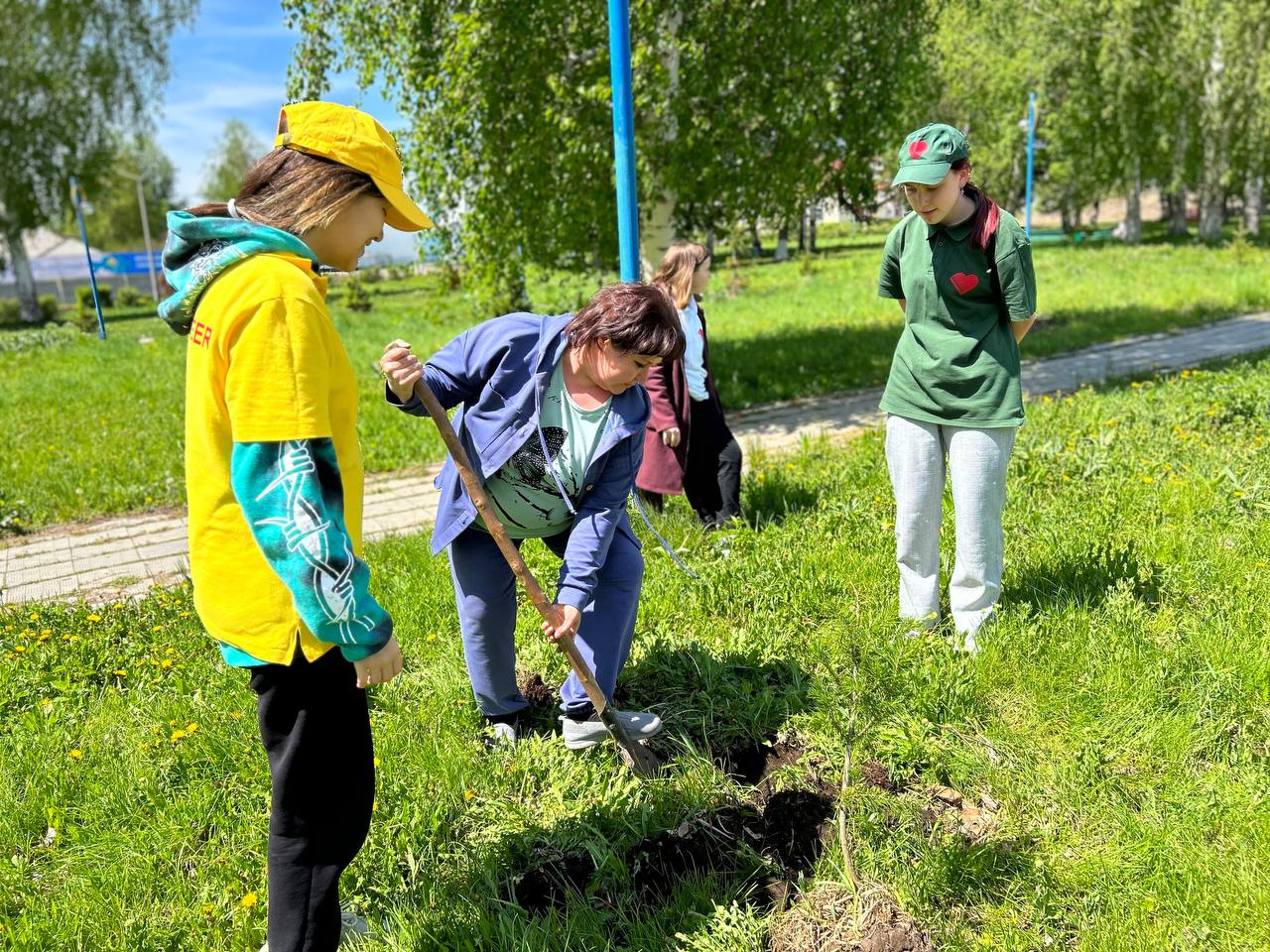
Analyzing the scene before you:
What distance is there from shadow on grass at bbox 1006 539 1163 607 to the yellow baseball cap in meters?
3.14

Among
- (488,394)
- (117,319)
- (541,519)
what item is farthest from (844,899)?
(117,319)

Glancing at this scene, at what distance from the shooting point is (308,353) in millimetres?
1782

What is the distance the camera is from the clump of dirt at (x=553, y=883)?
2643mm

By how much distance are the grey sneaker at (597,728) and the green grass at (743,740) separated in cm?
8

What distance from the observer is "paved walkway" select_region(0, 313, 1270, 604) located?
546 cm

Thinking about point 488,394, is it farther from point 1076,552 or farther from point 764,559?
point 1076,552

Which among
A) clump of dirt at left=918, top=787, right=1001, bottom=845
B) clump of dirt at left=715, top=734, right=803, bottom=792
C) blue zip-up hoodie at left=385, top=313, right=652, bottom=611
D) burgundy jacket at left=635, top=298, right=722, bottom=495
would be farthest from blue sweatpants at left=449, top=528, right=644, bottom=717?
burgundy jacket at left=635, top=298, right=722, bottom=495

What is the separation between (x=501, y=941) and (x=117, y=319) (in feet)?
112

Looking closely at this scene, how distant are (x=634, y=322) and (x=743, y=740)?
1.52 meters

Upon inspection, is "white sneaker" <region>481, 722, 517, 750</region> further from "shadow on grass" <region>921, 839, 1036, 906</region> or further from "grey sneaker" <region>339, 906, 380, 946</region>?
"shadow on grass" <region>921, 839, 1036, 906</region>

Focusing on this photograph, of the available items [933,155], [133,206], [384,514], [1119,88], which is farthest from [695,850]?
[133,206]

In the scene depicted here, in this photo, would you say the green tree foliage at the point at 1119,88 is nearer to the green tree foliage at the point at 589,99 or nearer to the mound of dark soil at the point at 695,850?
the green tree foliage at the point at 589,99

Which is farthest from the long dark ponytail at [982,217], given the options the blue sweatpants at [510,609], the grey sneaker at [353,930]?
the grey sneaker at [353,930]

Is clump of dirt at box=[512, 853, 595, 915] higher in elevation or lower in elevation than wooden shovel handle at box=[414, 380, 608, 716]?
lower
